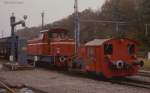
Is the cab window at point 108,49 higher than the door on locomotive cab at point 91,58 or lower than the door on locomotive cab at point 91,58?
higher

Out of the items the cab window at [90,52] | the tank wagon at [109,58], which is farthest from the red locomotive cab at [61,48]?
the cab window at [90,52]

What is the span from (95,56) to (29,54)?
1522 centimetres

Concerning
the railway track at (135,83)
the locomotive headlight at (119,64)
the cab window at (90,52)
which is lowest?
the railway track at (135,83)

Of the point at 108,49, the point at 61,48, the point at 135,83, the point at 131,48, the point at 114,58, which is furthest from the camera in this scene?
the point at 61,48

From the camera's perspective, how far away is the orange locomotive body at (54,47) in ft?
98.2

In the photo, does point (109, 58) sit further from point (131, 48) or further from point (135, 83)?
point (135, 83)

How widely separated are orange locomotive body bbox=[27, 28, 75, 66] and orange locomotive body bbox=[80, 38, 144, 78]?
6786mm

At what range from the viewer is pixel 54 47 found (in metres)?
30.4

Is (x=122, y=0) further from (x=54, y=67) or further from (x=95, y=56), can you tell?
(x=95, y=56)

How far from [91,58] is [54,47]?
773 centimetres

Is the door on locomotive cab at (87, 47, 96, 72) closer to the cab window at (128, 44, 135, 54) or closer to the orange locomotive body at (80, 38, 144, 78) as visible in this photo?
the orange locomotive body at (80, 38, 144, 78)

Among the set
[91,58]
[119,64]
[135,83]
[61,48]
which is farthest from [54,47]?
[135,83]

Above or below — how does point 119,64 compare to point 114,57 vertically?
below

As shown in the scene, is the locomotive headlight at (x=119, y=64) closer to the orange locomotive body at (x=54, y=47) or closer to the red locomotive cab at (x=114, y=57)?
the red locomotive cab at (x=114, y=57)
